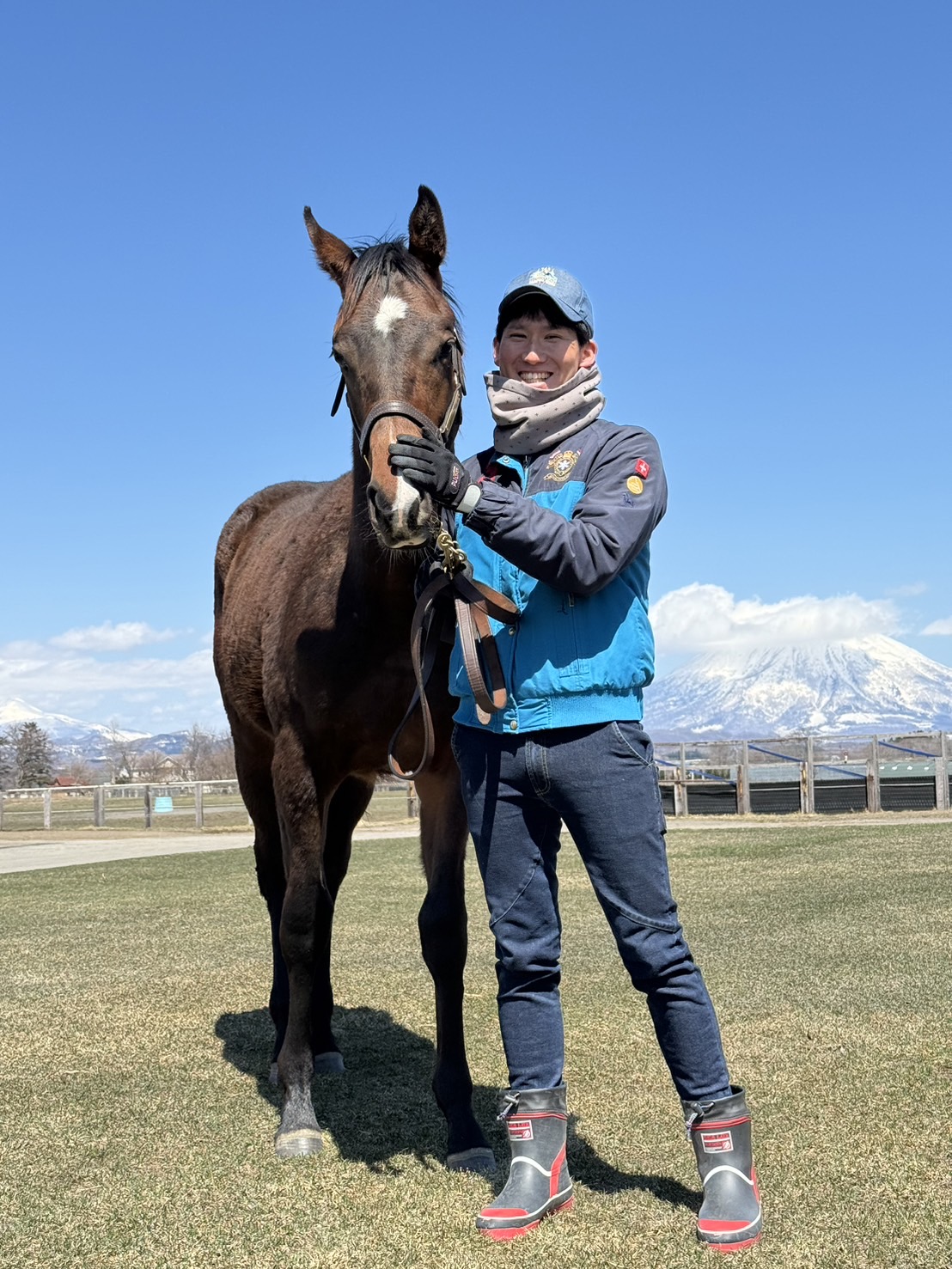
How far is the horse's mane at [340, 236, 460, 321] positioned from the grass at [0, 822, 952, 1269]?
2691mm

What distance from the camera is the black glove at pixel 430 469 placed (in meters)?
2.84

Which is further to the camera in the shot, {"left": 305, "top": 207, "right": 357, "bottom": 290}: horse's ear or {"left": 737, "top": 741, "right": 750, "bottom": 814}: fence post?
{"left": 737, "top": 741, "right": 750, "bottom": 814}: fence post

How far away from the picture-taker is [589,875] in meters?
2.98

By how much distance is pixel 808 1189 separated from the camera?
3.08 metres

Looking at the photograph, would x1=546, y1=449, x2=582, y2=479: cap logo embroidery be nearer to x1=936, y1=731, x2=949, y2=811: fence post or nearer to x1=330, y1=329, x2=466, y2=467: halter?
x1=330, y1=329, x2=466, y2=467: halter

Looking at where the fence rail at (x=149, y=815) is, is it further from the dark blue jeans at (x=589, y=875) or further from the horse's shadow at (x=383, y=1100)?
the dark blue jeans at (x=589, y=875)

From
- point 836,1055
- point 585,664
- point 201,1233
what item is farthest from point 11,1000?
point 585,664

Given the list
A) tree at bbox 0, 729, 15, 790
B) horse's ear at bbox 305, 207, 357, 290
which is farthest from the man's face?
tree at bbox 0, 729, 15, 790

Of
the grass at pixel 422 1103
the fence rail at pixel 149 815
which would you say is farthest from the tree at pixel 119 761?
the grass at pixel 422 1103

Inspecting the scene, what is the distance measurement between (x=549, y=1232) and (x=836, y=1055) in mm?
2061

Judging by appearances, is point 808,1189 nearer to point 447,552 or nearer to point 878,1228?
point 878,1228

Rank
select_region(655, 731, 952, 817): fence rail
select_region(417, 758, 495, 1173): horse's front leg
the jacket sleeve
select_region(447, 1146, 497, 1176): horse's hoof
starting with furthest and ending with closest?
select_region(655, 731, 952, 817): fence rail → select_region(417, 758, 495, 1173): horse's front leg → select_region(447, 1146, 497, 1176): horse's hoof → the jacket sleeve

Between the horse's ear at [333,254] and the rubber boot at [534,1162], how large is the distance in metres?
2.67

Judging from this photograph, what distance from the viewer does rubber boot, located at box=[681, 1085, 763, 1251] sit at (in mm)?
2750
